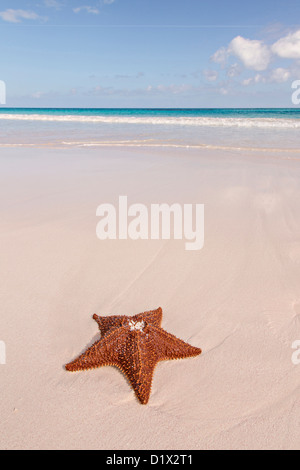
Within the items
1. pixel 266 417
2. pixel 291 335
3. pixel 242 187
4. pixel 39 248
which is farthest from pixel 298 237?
pixel 39 248

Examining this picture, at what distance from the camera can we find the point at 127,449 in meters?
2.25

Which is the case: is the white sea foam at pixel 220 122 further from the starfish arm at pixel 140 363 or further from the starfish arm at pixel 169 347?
the starfish arm at pixel 140 363

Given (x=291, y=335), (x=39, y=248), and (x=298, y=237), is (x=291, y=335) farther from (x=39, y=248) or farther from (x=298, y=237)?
(x=39, y=248)

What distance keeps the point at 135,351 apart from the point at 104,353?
0.86ft

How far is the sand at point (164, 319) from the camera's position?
235 centimetres

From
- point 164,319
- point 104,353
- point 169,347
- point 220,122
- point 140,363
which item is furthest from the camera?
point 220,122

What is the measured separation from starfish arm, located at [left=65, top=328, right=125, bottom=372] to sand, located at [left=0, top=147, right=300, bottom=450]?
12 centimetres

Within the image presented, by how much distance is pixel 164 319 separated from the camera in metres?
3.36

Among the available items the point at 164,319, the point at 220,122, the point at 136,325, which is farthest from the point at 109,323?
the point at 220,122

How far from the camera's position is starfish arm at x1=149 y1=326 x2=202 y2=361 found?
2.69 metres

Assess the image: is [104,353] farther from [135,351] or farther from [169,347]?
[169,347]

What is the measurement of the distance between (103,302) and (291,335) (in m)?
1.93

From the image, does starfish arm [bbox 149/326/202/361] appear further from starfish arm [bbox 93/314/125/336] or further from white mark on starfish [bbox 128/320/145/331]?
starfish arm [bbox 93/314/125/336]

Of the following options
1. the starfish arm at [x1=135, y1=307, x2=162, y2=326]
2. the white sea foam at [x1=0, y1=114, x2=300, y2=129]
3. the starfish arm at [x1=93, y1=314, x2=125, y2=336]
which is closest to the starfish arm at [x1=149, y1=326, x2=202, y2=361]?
the starfish arm at [x1=135, y1=307, x2=162, y2=326]
